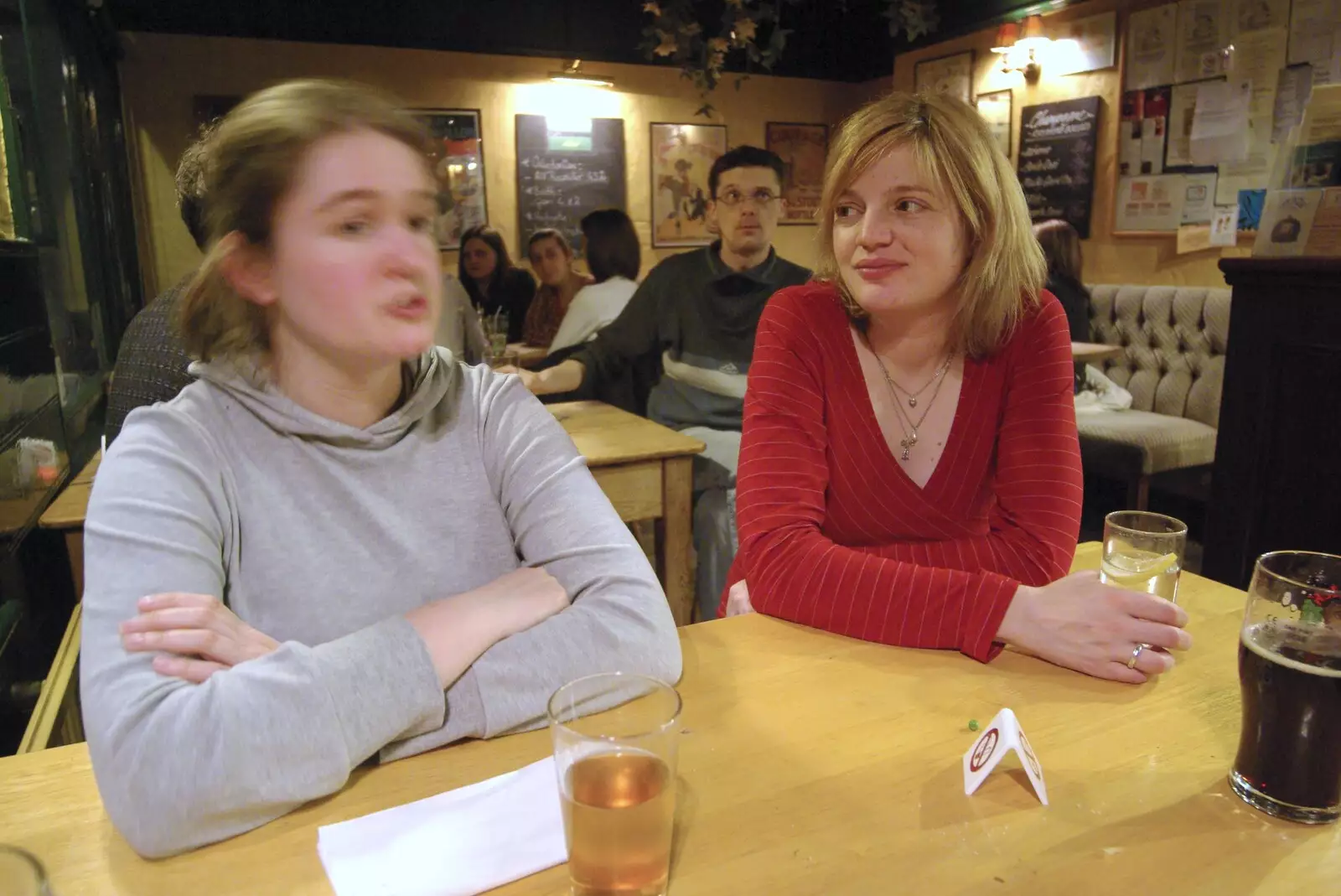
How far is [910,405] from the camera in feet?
4.81

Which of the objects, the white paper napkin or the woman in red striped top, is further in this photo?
the woman in red striped top

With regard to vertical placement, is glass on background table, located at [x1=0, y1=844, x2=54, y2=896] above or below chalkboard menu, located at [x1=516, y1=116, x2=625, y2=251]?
below

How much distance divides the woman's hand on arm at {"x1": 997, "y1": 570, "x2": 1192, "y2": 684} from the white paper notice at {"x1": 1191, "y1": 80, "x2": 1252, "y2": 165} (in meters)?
4.03

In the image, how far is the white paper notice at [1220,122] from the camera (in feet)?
13.3

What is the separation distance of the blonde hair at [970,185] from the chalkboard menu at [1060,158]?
12.3ft

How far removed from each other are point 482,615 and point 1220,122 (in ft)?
15.0

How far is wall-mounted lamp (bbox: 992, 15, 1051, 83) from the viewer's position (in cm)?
491

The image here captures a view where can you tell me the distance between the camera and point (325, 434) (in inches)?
40.3

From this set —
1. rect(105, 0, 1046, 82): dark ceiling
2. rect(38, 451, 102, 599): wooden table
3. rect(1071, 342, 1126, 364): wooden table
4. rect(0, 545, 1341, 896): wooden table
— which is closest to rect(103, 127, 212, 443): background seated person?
rect(38, 451, 102, 599): wooden table

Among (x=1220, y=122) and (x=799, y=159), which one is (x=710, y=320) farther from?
(x=799, y=159)

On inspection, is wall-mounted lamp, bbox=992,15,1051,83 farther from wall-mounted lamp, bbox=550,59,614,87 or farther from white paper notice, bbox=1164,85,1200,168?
wall-mounted lamp, bbox=550,59,614,87

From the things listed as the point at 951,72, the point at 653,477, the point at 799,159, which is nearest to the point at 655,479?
the point at 653,477

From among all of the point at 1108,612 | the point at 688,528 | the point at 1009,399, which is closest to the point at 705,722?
the point at 1108,612

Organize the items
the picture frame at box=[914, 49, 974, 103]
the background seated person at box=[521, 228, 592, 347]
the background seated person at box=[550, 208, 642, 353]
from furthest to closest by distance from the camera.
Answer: the picture frame at box=[914, 49, 974, 103], the background seated person at box=[521, 228, 592, 347], the background seated person at box=[550, 208, 642, 353]
